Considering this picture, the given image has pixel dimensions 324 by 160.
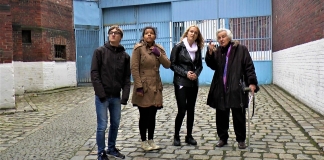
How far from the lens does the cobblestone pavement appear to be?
4.91 m

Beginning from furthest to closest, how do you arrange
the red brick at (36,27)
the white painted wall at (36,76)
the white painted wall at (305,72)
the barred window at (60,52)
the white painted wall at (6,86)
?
the barred window at (60,52), the white painted wall at (36,76), the red brick at (36,27), the white painted wall at (6,86), the white painted wall at (305,72)

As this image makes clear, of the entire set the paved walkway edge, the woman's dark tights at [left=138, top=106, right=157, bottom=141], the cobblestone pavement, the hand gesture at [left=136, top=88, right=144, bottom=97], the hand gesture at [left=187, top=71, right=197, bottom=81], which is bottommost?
the cobblestone pavement

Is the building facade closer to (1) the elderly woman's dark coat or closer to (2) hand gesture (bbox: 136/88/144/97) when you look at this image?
(2) hand gesture (bbox: 136/88/144/97)

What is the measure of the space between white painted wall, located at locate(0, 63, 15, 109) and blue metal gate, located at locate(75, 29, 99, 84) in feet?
24.2

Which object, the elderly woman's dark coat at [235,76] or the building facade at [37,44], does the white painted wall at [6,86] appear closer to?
the building facade at [37,44]

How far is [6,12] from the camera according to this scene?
9.12 m

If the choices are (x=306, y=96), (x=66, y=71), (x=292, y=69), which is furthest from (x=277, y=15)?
(x=66, y=71)

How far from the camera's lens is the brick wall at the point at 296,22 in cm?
778

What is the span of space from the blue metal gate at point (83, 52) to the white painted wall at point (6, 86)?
7362 mm

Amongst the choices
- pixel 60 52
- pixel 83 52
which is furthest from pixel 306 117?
pixel 83 52

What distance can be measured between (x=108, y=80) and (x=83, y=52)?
12587mm

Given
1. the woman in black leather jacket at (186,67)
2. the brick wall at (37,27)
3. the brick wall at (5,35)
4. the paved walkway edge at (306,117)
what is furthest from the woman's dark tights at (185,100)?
the brick wall at (37,27)

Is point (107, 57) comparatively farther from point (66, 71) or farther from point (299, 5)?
point (66, 71)

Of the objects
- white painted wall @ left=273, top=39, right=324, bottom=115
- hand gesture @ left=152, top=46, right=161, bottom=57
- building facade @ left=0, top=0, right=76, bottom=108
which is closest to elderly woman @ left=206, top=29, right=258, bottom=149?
hand gesture @ left=152, top=46, right=161, bottom=57
